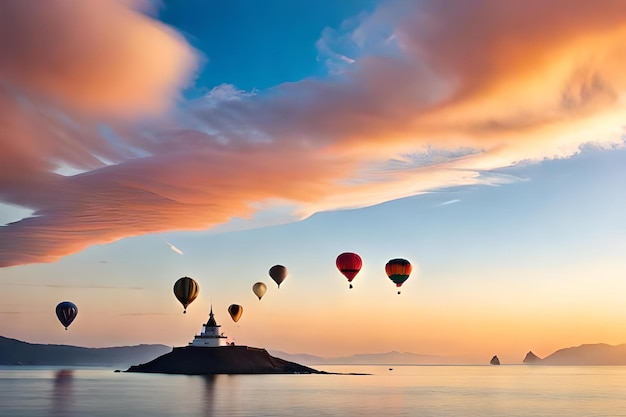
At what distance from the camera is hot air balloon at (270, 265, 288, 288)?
14762 centimetres

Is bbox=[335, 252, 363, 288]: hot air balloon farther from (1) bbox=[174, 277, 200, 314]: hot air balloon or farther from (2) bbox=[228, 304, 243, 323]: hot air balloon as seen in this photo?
(2) bbox=[228, 304, 243, 323]: hot air balloon

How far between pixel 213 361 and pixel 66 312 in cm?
3655

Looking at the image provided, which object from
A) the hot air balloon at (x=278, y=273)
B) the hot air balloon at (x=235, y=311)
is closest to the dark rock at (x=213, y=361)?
the hot air balloon at (x=235, y=311)

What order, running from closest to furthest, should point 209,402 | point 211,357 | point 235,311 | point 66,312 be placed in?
point 209,402
point 66,312
point 211,357
point 235,311

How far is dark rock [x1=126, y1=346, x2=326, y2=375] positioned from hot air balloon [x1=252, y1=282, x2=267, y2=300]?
16.5 m

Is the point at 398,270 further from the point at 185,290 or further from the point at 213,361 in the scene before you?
the point at 213,361

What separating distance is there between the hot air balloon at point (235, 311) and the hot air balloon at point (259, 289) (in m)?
19.8

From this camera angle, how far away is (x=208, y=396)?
108 metres

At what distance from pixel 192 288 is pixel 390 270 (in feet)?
173

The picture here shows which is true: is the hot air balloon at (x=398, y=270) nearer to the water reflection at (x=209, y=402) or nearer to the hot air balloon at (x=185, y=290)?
the water reflection at (x=209, y=402)

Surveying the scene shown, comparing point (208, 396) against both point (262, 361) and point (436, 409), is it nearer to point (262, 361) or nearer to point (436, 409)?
point (436, 409)

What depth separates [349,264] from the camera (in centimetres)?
11644

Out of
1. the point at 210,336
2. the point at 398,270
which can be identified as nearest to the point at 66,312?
the point at 210,336

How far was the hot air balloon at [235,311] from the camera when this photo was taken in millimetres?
186125
